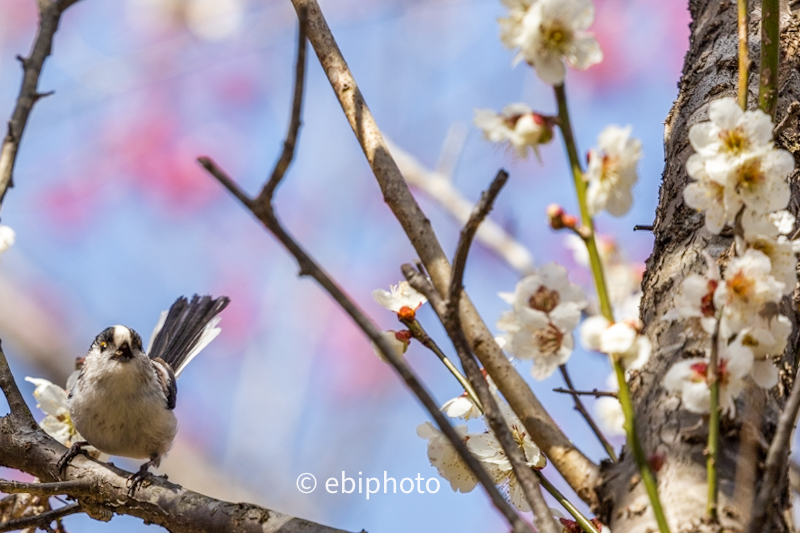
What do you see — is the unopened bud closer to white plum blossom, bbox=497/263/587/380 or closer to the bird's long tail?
white plum blossom, bbox=497/263/587/380

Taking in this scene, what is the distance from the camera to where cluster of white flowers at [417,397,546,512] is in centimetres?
154

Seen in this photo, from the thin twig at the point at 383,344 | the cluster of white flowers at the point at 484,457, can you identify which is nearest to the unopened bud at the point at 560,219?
the thin twig at the point at 383,344

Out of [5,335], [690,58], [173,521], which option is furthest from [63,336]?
[690,58]

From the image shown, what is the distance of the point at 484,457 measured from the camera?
5.06 feet

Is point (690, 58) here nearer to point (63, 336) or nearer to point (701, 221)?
point (701, 221)

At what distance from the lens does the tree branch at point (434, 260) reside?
1.28 metres

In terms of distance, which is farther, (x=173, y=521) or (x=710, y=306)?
(x=173, y=521)

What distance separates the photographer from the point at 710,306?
3.72 feet

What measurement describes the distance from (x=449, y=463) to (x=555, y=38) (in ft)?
2.91

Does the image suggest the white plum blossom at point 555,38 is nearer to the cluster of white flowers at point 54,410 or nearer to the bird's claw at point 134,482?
the bird's claw at point 134,482

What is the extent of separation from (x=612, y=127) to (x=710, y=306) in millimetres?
A: 304

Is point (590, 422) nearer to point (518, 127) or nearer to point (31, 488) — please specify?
point (518, 127)

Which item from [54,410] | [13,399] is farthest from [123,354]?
[13,399]

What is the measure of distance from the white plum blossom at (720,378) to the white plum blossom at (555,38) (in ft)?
1.48
